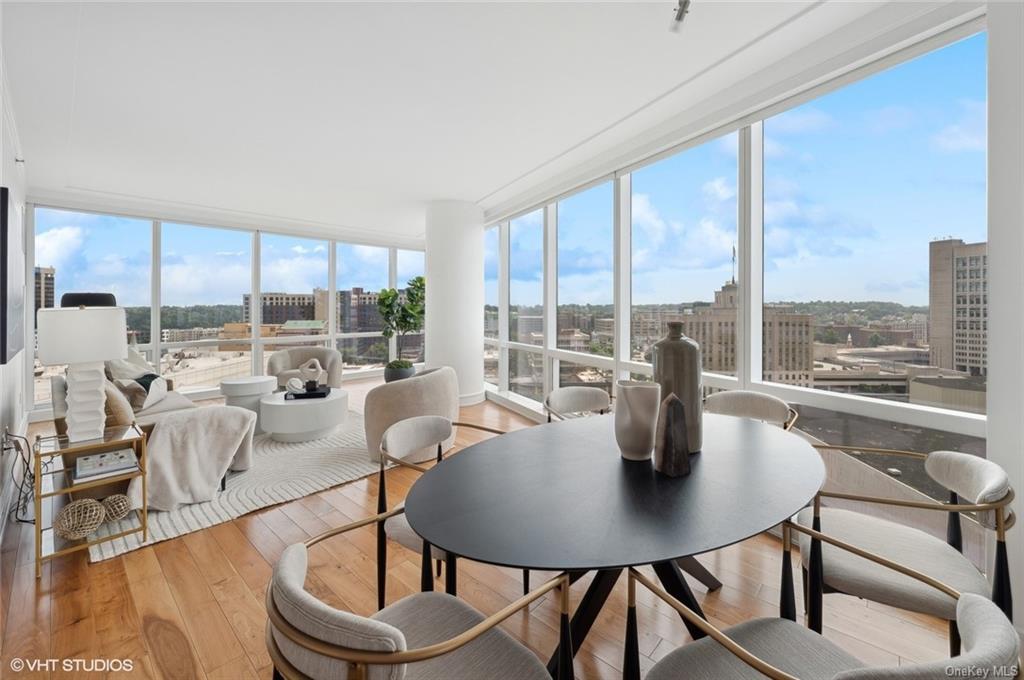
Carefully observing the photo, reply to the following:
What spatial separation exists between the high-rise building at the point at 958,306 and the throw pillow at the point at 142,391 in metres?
5.42

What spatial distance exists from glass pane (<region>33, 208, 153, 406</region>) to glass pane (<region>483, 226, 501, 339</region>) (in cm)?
455

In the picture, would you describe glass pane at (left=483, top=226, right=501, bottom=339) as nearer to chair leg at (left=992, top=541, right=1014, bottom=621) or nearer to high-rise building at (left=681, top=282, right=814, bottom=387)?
high-rise building at (left=681, top=282, right=814, bottom=387)

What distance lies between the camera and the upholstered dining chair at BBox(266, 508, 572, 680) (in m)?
0.75

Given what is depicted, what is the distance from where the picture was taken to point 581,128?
352 cm

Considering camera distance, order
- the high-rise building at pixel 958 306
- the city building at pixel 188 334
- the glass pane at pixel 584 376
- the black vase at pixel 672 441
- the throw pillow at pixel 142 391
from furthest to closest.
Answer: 1. the city building at pixel 188 334
2. the glass pane at pixel 584 376
3. the throw pillow at pixel 142 391
4. the high-rise building at pixel 958 306
5. the black vase at pixel 672 441

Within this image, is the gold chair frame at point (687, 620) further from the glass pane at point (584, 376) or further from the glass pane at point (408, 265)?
the glass pane at point (408, 265)

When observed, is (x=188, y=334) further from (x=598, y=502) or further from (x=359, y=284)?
(x=598, y=502)

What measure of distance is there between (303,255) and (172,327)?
7.17 ft

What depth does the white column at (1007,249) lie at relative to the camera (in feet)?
5.52

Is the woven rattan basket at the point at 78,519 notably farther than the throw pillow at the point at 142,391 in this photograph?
No

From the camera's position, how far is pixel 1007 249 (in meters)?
1.72

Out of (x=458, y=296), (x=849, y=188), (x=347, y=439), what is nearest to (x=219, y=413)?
(x=347, y=439)

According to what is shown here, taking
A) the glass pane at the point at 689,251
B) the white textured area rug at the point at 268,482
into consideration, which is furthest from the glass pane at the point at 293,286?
the glass pane at the point at 689,251

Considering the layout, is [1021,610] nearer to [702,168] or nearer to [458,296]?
[702,168]
